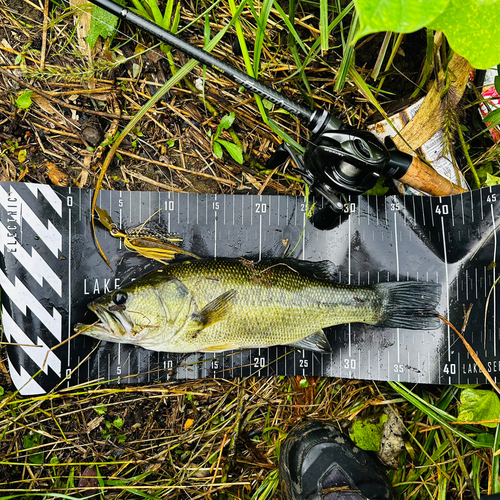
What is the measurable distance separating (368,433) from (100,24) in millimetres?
3643

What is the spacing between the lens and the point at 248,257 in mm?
3031

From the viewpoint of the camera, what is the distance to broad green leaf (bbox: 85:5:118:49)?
2.86m

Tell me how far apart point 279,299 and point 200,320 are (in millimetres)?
570

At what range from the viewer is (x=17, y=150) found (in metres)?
2.97

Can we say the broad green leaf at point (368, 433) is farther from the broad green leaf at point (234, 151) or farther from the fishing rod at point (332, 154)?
the broad green leaf at point (234, 151)

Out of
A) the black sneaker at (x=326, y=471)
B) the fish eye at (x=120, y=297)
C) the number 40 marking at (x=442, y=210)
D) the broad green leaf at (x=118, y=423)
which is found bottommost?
the black sneaker at (x=326, y=471)

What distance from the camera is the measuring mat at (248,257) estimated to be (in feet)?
9.40

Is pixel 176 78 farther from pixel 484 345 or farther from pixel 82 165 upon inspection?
pixel 484 345

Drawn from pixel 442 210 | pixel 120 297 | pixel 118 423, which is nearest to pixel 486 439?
pixel 442 210

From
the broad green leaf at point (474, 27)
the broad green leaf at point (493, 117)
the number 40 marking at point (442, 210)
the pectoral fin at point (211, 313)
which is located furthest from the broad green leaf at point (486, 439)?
the broad green leaf at point (474, 27)

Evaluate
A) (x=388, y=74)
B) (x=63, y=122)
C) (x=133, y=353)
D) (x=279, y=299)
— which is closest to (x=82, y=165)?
(x=63, y=122)

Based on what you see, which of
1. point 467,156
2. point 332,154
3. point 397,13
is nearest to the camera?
point 397,13

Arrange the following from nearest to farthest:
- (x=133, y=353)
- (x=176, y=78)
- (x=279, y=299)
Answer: (x=176, y=78), (x=279, y=299), (x=133, y=353)

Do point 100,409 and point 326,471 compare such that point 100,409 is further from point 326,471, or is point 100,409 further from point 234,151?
point 234,151
